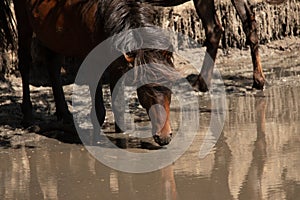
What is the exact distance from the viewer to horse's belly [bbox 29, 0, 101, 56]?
7617 millimetres

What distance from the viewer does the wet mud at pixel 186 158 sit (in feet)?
20.7

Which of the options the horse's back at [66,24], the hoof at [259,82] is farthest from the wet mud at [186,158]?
the horse's back at [66,24]

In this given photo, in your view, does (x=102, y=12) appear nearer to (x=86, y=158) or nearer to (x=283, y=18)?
(x=86, y=158)

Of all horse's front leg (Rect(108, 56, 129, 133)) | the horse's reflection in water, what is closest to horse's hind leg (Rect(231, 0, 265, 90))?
horse's front leg (Rect(108, 56, 129, 133))

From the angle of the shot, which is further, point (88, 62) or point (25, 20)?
point (25, 20)

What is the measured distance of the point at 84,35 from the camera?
7.68 meters

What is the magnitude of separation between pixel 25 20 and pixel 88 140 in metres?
1.54

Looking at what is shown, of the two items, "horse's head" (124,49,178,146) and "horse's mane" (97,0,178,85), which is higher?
"horse's mane" (97,0,178,85)

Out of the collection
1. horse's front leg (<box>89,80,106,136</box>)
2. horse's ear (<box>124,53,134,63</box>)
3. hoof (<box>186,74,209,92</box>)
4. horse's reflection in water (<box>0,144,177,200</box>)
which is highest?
horse's ear (<box>124,53,134,63</box>)

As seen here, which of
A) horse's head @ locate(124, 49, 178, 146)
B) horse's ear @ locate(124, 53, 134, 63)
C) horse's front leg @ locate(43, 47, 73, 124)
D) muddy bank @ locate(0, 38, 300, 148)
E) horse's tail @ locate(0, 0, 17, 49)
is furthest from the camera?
horse's tail @ locate(0, 0, 17, 49)

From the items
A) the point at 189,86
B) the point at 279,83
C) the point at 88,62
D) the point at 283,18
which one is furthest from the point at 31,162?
the point at 283,18

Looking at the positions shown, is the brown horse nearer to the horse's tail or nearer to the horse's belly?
the horse's tail

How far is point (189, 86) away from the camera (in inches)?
394

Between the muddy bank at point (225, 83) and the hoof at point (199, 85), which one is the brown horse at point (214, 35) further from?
the muddy bank at point (225, 83)
